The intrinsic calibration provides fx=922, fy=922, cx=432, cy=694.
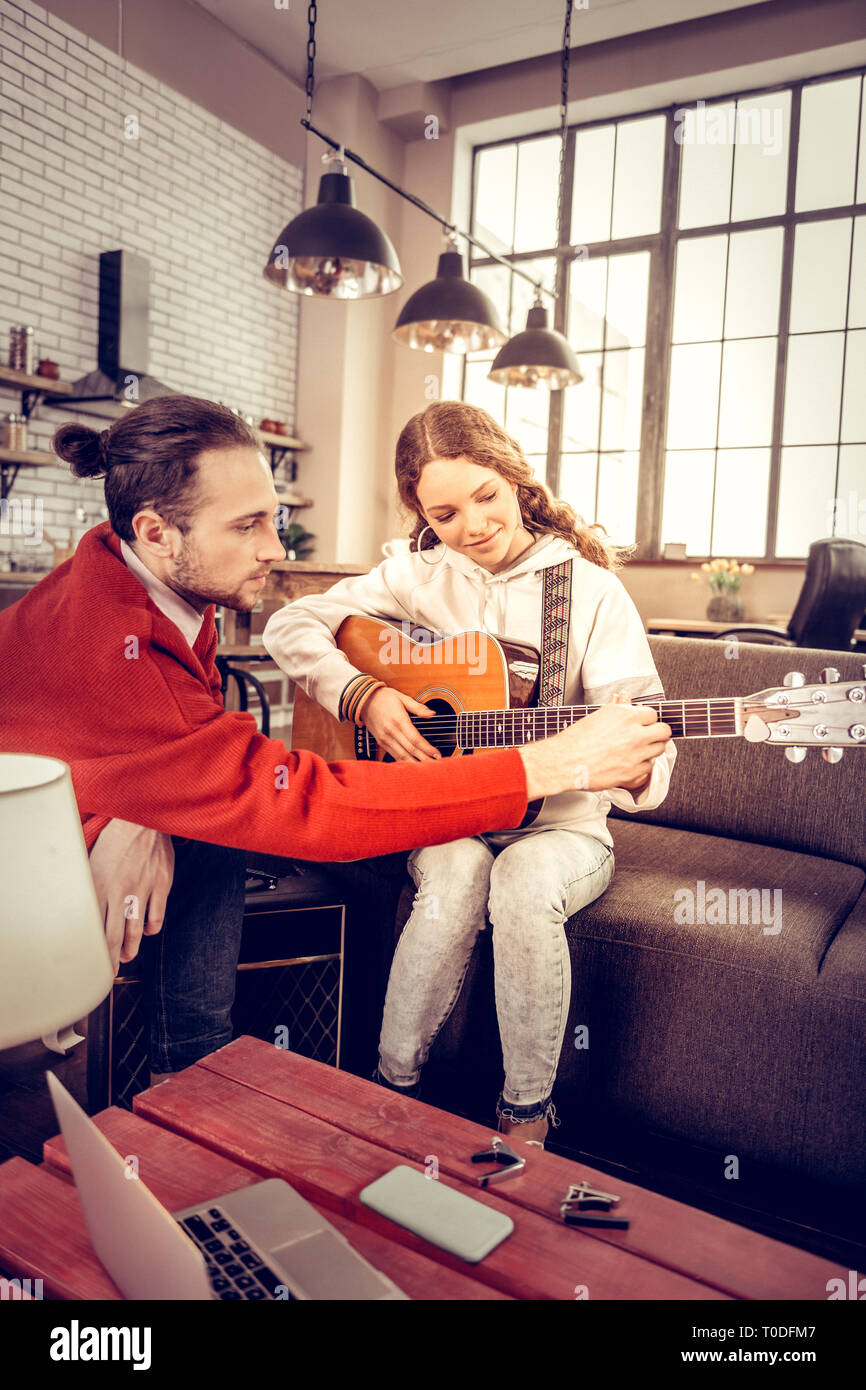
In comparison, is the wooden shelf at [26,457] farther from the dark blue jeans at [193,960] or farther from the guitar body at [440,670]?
the dark blue jeans at [193,960]

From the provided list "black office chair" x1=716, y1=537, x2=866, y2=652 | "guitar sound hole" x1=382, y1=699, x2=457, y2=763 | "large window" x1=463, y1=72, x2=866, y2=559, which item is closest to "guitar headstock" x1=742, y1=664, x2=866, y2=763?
"guitar sound hole" x1=382, y1=699, x2=457, y2=763

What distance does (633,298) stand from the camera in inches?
221

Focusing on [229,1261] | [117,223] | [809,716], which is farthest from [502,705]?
[117,223]

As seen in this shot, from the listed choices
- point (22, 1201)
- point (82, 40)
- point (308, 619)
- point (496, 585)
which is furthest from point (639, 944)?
point (82, 40)

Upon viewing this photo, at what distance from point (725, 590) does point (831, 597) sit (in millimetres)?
1627

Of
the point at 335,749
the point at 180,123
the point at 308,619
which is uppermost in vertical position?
the point at 180,123

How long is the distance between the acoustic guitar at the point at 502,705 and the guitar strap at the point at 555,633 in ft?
0.12

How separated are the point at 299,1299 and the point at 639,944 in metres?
1.01

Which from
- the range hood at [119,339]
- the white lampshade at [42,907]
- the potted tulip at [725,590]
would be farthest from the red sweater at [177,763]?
the potted tulip at [725,590]

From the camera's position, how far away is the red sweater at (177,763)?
108cm

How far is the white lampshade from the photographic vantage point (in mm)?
590

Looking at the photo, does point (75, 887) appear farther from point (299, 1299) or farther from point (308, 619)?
point (308, 619)

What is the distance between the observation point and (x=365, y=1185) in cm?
78
